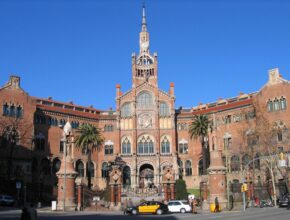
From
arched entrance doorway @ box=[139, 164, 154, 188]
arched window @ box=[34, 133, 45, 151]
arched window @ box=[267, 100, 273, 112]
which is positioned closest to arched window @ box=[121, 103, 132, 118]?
arched entrance doorway @ box=[139, 164, 154, 188]

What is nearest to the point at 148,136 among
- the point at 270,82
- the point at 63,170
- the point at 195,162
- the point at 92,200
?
the point at 195,162

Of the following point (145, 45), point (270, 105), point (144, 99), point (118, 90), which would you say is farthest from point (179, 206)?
point (145, 45)

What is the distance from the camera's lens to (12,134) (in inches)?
2667

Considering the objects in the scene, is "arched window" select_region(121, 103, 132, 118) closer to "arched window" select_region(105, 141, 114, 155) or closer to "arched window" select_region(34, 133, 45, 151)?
"arched window" select_region(105, 141, 114, 155)

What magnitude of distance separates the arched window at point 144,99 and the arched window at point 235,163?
19339 mm

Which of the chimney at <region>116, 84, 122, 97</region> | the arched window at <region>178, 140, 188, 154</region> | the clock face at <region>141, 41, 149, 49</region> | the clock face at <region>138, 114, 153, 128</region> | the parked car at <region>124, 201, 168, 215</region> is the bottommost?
the parked car at <region>124, 201, 168, 215</region>

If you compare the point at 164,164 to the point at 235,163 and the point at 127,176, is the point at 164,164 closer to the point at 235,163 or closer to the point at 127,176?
the point at 127,176

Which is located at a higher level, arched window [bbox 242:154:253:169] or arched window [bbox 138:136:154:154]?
arched window [bbox 138:136:154:154]

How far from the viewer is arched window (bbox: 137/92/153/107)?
274ft

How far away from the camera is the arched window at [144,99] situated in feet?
274

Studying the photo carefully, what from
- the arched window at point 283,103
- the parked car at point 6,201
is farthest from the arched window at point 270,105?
the parked car at point 6,201

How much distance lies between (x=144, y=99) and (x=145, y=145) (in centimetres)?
927

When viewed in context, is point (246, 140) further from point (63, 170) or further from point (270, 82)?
point (63, 170)

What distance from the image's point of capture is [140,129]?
82.1m
